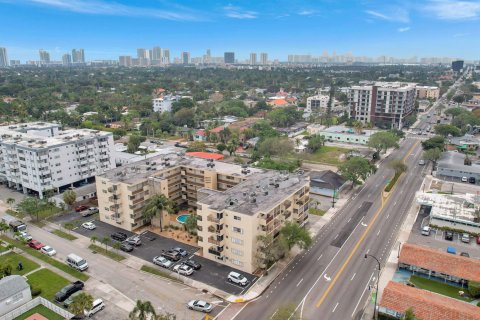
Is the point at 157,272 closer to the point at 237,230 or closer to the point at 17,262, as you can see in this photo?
the point at 237,230

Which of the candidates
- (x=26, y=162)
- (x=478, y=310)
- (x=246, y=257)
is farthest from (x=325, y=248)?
(x=26, y=162)

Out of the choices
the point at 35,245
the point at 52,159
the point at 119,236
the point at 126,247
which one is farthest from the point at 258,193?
the point at 52,159

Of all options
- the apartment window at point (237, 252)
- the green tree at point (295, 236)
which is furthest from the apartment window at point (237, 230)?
the green tree at point (295, 236)

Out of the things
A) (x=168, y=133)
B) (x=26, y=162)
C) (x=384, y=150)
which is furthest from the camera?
(x=168, y=133)

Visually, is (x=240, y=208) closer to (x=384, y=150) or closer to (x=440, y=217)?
(x=440, y=217)

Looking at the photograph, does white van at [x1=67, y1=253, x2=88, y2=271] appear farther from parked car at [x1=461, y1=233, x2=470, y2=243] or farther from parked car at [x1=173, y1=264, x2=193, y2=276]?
parked car at [x1=461, y1=233, x2=470, y2=243]

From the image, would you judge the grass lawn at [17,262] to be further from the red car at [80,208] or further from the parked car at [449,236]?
the parked car at [449,236]
